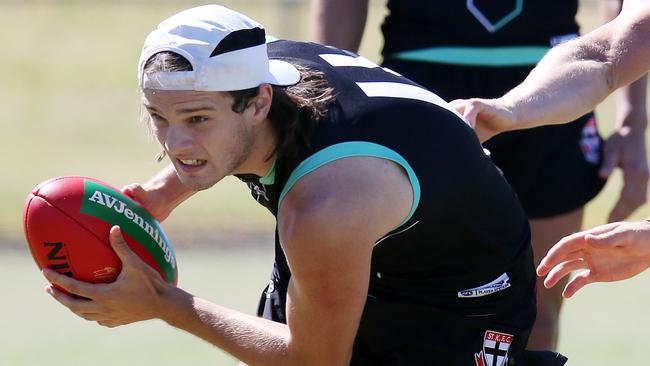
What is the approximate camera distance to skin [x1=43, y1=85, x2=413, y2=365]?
3.62 meters

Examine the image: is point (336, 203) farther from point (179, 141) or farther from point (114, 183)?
point (114, 183)

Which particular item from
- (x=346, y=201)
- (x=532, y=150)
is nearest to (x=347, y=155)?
(x=346, y=201)

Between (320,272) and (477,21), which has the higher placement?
(477,21)

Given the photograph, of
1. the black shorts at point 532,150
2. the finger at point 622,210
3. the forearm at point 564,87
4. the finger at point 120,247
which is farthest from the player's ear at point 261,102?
the finger at point 622,210

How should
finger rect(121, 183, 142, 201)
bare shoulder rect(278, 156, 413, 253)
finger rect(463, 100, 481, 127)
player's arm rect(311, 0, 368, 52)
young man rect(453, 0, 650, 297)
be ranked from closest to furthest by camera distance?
bare shoulder rect(278, 156, 413, 253), young man rect(453, 0, 650, 297), finger rect(463, 100, 481, 127), finger rect(121, 183, 142, 201), player's arm rect(311, 0, 368, 52)

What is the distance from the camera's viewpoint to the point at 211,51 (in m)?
3.72

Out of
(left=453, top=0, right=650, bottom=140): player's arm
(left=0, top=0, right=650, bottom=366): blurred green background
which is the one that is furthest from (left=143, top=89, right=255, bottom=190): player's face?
(left=0, top=0, right=650, bottom=366): blurred green background

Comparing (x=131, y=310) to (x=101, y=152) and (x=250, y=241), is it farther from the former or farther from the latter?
(x=101, y=152)

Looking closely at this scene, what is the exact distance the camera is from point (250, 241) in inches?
371

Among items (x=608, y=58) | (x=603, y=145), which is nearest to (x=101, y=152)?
(x=603, y=145)

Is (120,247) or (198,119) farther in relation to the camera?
(120,247)

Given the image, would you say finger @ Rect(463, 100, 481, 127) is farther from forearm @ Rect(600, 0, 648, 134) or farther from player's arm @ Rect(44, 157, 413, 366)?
forearm @ Rect(600, 0, 648, 134)

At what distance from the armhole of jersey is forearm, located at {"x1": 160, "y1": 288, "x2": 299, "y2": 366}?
0.46 metres

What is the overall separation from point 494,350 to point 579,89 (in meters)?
0.93
